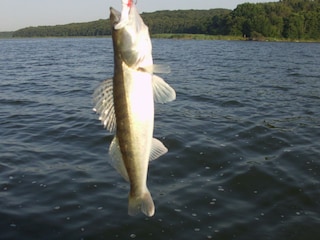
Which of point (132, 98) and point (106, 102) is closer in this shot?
point (132, 98)

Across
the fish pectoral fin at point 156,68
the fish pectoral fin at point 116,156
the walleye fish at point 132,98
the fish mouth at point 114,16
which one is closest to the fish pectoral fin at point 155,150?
the walleye fish at point 132,98

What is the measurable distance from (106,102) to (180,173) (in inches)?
259

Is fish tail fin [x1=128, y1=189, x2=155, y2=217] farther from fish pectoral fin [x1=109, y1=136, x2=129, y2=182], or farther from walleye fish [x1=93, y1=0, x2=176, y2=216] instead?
fish pectoral fin [x1=109, y1=136, x2=129, y2=182]

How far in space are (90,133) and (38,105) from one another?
19.3 ft

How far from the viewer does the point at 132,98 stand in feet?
10.0

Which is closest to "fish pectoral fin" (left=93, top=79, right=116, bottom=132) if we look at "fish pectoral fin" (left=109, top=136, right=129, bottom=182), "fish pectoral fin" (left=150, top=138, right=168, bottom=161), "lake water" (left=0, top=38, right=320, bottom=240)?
"fish pectoral fin" (left=109, top=136, right=129, bottom=182)

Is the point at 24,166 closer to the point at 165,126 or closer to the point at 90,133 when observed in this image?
the point at 90,133

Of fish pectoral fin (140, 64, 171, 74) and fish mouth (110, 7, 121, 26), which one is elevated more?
fish mouth (110, 7, 121, 26)

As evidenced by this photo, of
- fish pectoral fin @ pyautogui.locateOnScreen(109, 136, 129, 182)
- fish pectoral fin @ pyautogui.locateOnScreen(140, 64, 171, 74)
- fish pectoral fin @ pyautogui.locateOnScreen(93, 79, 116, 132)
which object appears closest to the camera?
fish pectoral fin @ pyautogui.locateOnScreen(140, 64, 171, 74)

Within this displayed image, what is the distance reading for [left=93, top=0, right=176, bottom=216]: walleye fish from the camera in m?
2.91

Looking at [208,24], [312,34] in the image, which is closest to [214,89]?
[312,34]

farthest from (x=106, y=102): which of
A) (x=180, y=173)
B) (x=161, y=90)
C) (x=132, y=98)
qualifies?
(x=180, y=173)

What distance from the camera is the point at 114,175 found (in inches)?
367

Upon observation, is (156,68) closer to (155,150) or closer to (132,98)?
(132,98)
